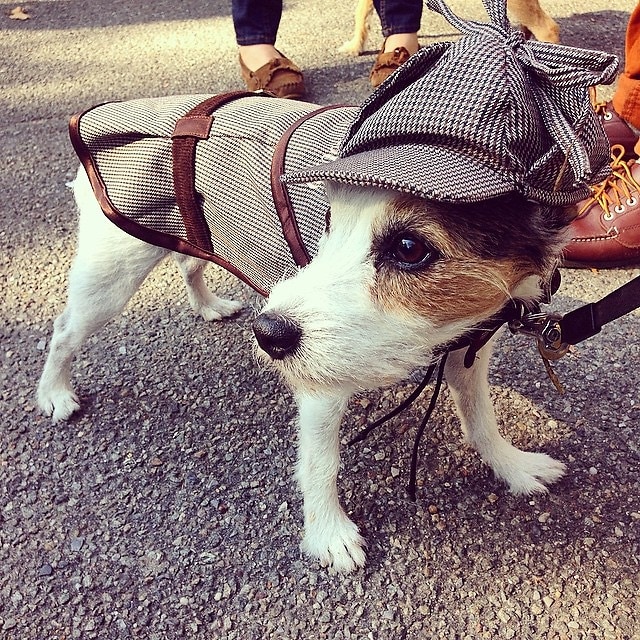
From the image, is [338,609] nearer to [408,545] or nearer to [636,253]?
[408,545]

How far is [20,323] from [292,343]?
1860mm

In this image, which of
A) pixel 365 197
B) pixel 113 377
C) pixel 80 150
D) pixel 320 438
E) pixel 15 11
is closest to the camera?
pixel 365 197

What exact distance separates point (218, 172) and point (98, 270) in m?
0.55

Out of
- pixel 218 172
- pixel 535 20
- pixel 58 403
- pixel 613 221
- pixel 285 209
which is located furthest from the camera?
pixel 535 20

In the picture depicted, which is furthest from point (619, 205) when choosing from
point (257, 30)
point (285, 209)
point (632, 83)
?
point (257, 30)

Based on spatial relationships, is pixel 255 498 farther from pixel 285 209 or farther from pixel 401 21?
pixel 401 21

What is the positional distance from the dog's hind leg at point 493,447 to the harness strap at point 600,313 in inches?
17.6

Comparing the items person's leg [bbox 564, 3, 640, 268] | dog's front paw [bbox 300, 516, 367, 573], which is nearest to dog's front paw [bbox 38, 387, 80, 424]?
dog's front paw [bbox 300, 516, 367, 573]

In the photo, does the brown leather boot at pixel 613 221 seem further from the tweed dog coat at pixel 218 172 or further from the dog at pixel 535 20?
the dog at pixel 535 20

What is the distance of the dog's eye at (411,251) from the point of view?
45.2 inches

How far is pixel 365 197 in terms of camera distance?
3.86ft

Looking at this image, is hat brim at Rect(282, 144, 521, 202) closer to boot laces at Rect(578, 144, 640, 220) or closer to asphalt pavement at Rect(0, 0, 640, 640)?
asphalt pavement at Rect(0, 0, 640, 640)

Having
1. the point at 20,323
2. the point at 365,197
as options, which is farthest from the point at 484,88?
the point at 20,323

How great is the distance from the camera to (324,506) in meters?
1.79
